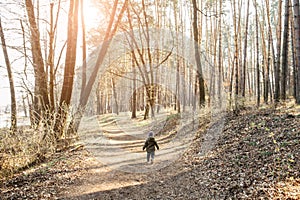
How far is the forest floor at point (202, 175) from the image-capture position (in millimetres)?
4777

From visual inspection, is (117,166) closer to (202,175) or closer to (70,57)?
(202,175)

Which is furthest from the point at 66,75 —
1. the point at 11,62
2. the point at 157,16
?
the point at 157,16

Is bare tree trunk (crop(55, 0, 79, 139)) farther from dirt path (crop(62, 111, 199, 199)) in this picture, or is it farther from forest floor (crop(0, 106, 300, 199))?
forest floor (crop(0, 106, 300, 199))

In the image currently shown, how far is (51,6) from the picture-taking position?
1122 centimetres

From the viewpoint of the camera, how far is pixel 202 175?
6.01 meters

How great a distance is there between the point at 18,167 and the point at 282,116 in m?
8.17

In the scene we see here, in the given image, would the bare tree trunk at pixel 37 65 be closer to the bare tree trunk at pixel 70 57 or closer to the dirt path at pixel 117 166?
the bare tree trunk at pixel 70 57

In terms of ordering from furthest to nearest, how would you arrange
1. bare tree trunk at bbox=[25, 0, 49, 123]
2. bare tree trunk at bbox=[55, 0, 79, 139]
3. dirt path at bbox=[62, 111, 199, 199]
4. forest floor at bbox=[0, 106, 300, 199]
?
1. bare tree trunk at bbox=[55, 0, 79, 139]
2. bare tree trunk at bbox=[25, 0, 49, 123]
3. dirt path at bbox=[62, 111, 199, 199]
4. forest floor at bbox=[0, 106, 300, 199]

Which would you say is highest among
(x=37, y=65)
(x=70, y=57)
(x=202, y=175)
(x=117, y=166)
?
(x=70, y=57)

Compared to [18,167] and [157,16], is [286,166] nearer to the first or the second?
[18,167]

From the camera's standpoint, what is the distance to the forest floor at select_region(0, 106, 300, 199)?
4777 millimetres

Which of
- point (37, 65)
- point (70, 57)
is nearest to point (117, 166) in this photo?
point (37, 65)

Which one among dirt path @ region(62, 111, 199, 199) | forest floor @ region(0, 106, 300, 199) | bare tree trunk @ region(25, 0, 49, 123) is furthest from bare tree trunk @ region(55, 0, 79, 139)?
forest floor @ region(0, 106, 300, 199)

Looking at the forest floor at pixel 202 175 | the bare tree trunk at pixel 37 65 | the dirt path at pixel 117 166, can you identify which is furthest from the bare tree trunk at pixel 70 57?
the forest floor at pixel 202 175
